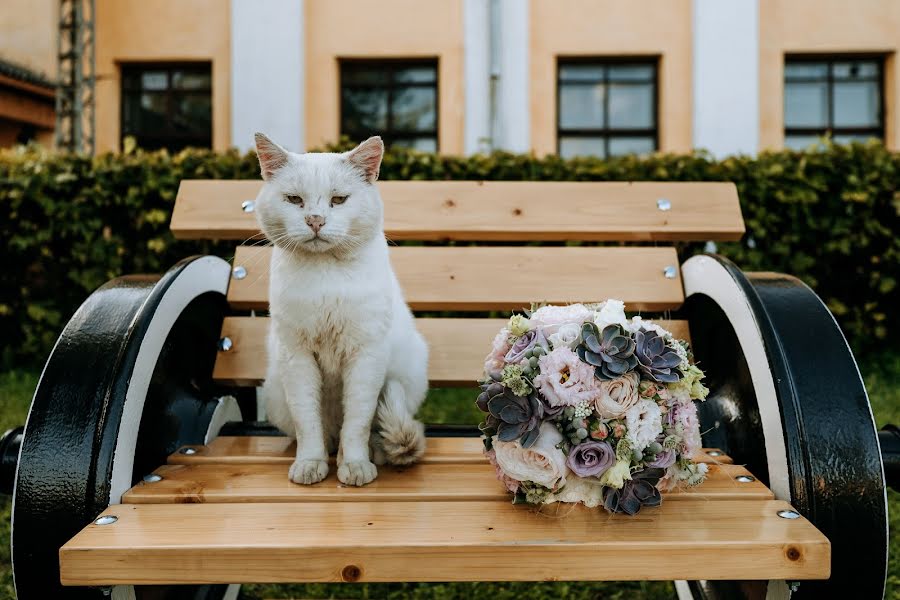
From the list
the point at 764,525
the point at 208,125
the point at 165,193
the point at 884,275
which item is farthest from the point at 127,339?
the point at 208,125

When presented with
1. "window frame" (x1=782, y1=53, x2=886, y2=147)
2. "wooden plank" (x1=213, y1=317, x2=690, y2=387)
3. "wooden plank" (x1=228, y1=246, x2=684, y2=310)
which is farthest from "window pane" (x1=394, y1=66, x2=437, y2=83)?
"wooden plank" (x1=213, y1=317, x2=690, y2=387)

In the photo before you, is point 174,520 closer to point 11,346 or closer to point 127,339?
point 127,339

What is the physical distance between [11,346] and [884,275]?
5.09 metres

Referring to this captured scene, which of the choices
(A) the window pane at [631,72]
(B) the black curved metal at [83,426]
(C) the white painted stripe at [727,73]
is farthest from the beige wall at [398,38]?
(B) the black curved metal at [83,426]

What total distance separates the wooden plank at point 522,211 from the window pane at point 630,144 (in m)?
4.26

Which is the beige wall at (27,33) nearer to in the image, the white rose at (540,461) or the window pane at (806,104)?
the window pane at (806,104)

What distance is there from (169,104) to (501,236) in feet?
17.4

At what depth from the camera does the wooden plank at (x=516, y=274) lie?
2049 millimetres

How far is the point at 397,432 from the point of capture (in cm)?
142

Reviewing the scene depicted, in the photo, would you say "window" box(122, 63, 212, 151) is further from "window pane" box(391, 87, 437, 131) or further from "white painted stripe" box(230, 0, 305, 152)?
"window pane" box(391, 87, 437, 131)

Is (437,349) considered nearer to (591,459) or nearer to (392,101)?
(591,459)

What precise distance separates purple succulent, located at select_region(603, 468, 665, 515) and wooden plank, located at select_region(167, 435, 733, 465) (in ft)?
1.08

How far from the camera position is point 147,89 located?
21.0ft

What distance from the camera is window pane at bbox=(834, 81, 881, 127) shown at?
621 cm
